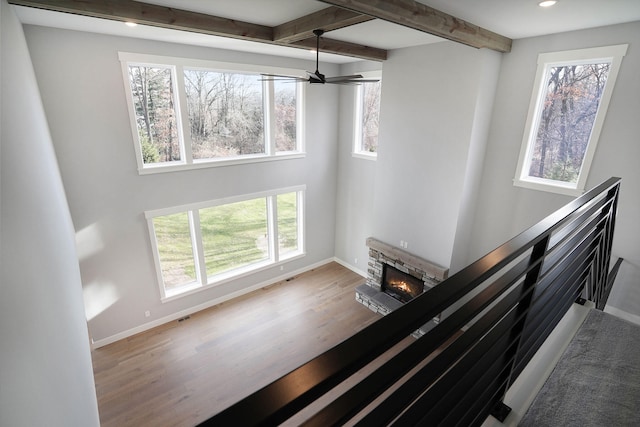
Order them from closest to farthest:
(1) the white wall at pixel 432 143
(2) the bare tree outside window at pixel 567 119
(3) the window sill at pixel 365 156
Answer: (2) the bare tree outside window at pixel 567 119
(1) the white wall at pixel 432 143
(3) the window sill at pixel 365 156

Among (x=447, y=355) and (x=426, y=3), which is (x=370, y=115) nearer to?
(x=426, y=3)

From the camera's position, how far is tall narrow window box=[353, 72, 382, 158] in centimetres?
646

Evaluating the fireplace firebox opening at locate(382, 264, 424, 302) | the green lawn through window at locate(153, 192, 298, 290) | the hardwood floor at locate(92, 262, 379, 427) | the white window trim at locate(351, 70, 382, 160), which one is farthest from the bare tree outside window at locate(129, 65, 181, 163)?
the fireplace firebox opening at locate(382, 264, 424, 302)

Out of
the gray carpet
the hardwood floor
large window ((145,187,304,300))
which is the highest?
the gray carpet

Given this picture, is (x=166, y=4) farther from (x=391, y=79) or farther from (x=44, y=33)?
(x=391, y=79)

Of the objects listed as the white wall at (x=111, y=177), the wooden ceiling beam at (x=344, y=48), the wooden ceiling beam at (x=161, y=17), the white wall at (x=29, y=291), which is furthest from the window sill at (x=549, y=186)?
the white wall at (x=29, y=291)

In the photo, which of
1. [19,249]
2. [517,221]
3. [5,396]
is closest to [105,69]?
[19,249]

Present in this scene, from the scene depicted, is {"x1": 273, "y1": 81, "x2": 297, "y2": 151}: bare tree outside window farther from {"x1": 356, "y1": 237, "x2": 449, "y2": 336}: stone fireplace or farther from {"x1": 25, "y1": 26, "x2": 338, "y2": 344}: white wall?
{"x1": 356, "y1": 237, "x2": 449, "y2": 336}: stone fireplace

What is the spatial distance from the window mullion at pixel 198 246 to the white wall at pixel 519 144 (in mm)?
4884

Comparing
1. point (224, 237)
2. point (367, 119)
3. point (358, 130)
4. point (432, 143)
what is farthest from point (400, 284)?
point (224, 237)

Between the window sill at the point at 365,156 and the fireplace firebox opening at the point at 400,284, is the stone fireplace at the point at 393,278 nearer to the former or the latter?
the fireplace firebox opening at the point at 400,284

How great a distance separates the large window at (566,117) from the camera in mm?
3789

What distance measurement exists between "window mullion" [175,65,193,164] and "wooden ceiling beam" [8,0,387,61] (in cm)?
165

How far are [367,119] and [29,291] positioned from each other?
6175 millimetres
